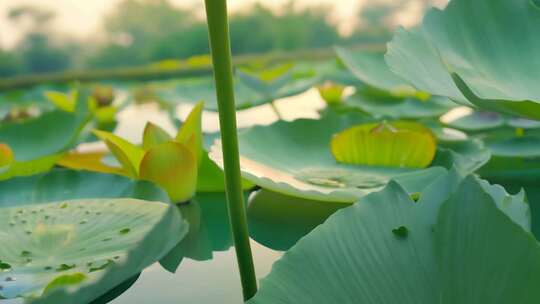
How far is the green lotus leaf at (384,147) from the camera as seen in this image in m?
0.62

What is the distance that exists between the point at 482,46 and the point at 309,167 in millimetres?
238

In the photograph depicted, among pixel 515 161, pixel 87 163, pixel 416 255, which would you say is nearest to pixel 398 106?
pixel 515 161

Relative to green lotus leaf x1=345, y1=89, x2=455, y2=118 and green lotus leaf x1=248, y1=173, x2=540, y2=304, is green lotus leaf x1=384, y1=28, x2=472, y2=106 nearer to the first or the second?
green lotus leaf x1=248, y1=173, x2=540, y2=304

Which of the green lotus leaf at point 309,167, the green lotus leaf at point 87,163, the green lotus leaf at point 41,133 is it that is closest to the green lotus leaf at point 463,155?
the green lotus leaf at point 309,167

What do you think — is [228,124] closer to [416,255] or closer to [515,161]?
[416,255]

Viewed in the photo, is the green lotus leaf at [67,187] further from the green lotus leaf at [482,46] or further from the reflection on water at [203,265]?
the green lotus leaf at [482,46]

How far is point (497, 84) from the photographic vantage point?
18.3 inches

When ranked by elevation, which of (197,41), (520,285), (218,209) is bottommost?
(197,41)

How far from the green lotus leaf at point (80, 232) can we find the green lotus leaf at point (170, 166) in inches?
0.8

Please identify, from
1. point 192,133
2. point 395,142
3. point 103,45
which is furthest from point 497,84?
point 103,45

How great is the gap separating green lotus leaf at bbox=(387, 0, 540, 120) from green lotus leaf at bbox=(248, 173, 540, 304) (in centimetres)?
12

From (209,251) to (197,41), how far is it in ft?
11.7

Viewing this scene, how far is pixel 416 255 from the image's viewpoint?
11.2 inches

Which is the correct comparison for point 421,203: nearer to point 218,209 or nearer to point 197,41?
point 218,209
